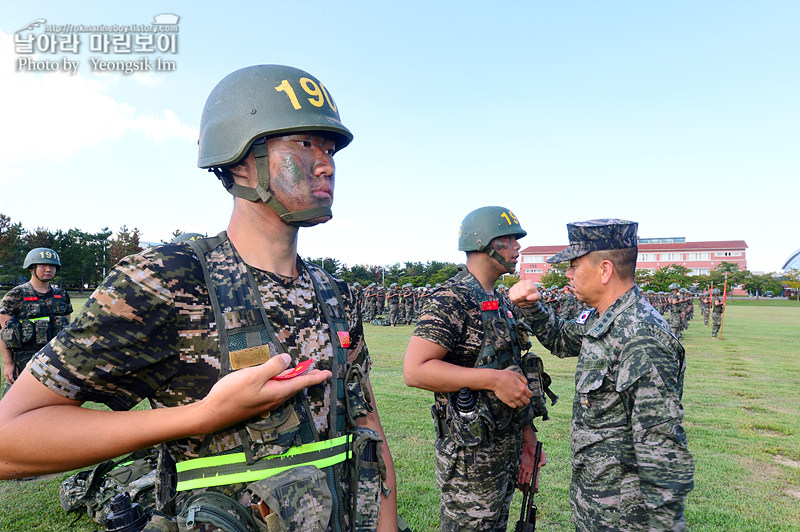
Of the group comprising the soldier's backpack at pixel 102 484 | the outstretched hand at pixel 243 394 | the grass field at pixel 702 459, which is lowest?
the grass field at pixel 702 459

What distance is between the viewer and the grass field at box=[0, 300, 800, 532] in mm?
4684

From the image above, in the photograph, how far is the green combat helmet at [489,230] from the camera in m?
4.13

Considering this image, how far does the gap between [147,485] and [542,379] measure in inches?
153

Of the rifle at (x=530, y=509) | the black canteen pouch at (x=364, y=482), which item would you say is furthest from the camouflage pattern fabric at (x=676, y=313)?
the black canteen pouch at (x=364, y=482)

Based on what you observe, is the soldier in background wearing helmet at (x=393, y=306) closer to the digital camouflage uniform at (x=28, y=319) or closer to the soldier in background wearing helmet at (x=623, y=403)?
the digital camouflage uniform at (x=28, y=319)

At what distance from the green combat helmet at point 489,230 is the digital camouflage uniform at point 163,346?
2754 millimetres

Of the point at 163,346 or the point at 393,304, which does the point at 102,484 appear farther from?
the point at 393,304

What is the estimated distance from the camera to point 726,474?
5.81 m

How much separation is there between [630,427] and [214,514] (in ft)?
8.41

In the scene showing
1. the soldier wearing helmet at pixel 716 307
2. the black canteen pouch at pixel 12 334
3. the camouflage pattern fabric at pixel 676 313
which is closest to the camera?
the black canteen pouch at pixel 12 334

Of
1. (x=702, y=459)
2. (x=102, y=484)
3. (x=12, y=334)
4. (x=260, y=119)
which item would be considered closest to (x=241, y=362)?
(x=260, y=119)

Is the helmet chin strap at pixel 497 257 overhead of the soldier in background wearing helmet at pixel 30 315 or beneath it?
overhead

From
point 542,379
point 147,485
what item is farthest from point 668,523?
point 147,485

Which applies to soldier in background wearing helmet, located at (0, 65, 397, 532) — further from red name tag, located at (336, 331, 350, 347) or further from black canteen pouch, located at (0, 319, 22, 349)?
black canteen pouch, located at (0, 319, 22, 349)
